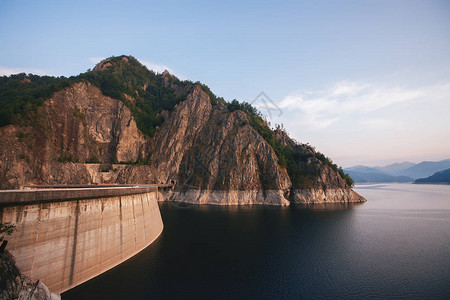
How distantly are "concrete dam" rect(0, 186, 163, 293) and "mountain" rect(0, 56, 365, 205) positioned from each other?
4688cm

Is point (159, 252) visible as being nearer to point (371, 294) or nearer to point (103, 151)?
point (371, 294)

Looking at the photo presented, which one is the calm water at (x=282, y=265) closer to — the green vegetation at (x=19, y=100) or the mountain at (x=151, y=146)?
the mountain at (x=151, y=146)

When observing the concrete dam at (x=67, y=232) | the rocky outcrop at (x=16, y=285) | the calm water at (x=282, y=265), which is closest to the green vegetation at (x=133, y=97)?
the calm water at (x=282, y=265)

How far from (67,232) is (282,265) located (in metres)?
25.9

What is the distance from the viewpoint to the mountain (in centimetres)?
6035

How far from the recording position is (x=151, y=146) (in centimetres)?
10025

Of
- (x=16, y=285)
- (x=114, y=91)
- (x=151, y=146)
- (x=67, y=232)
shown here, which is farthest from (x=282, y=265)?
(x=114, y=91)

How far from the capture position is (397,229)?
→ 154 feet

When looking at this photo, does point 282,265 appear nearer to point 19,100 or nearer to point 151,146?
point 19,100

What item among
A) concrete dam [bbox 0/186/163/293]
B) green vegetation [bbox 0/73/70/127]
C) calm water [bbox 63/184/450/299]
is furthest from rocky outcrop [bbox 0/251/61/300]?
green vegetation [bbox 0/73/70/127]

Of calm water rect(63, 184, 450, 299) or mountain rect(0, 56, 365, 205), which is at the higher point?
mountain rect(0, 56, 365, 205)

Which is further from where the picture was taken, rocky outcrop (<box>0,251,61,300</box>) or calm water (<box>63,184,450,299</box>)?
calm water (<box>63,184,450,299</box>)

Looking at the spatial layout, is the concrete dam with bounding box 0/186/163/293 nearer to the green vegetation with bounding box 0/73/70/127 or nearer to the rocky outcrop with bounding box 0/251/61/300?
the rocky outcrop with bounding box 0/251/61/300

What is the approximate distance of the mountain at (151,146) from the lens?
60.3 metres
